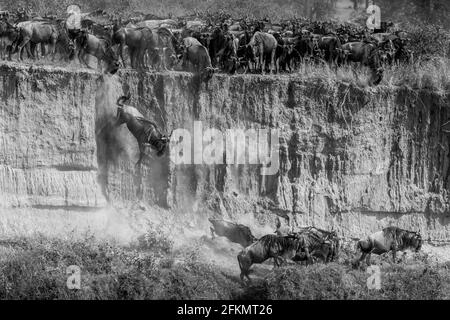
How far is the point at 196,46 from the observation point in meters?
27.3

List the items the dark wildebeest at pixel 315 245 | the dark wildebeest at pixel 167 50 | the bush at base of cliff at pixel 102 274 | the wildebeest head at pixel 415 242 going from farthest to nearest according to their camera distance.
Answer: the dark wildebeest at pixel 167 50 < the wildebeest head at pixel 415 242 < the dark wildebeest at pixel 315 245 < the bush at base of cliff at pixel 102 274

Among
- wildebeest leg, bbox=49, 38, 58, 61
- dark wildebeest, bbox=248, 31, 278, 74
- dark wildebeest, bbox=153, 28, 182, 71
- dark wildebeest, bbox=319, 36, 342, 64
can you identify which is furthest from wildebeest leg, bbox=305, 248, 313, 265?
wildebeest leg, bbox=49, 38, 58, 61

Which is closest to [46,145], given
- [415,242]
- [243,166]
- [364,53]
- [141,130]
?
[141,130]

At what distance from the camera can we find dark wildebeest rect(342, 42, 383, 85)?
28.2 metres

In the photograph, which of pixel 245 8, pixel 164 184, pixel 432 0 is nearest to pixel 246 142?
pixel 164 184

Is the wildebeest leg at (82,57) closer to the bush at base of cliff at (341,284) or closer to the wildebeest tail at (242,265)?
the wildebeest tail at (242,265)

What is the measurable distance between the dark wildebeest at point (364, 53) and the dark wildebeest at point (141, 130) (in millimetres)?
5296

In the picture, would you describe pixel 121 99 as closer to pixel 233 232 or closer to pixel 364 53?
pixel 233 232

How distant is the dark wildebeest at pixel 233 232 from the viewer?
2530 cm

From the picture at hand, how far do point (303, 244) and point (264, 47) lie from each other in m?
5.63

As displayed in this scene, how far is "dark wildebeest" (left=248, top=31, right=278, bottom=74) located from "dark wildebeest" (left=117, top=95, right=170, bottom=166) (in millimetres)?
3198

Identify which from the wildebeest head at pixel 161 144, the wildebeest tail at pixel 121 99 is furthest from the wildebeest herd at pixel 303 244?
the wildebeest tail at pixel 121 99

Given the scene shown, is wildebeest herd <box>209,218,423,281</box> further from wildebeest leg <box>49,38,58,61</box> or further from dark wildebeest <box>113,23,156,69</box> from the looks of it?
wildebeest leg <box>49,38,58,61</box>
